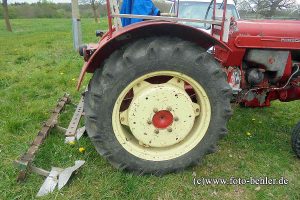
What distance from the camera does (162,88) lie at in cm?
250

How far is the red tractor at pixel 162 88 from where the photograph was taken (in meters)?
2.38

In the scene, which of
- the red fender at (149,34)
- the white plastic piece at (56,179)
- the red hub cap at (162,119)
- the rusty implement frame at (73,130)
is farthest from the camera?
the rusty implement frame at (73,130)

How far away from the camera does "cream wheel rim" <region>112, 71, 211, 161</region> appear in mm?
2498

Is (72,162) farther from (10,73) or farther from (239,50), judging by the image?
(10,73)

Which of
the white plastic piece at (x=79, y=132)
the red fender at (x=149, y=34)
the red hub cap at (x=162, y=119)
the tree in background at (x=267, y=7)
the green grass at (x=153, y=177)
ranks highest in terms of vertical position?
the tree in background at (x=267, y=7)

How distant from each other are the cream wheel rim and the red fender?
12.8 inches

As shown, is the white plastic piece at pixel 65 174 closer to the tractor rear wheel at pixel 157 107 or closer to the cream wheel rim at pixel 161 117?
the tractor rear wheel at pixel 157 107

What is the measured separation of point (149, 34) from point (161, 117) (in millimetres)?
678

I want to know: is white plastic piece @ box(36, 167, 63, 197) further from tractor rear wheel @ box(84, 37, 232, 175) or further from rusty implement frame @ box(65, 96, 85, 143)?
rusty implement frame @ box(65, 96, 85, 143)

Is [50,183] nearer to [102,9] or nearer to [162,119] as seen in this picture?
[162,119]

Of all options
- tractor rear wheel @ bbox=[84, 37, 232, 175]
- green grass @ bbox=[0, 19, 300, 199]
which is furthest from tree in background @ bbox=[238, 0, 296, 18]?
tractor rear wheel @ bbox=[84, 37, 232, 175]

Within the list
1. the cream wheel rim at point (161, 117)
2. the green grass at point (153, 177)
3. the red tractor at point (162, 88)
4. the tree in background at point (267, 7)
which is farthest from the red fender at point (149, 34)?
the tree in background at point (267, 7)

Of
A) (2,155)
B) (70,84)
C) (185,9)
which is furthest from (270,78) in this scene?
(185,9)

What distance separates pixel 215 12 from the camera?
322 cm
